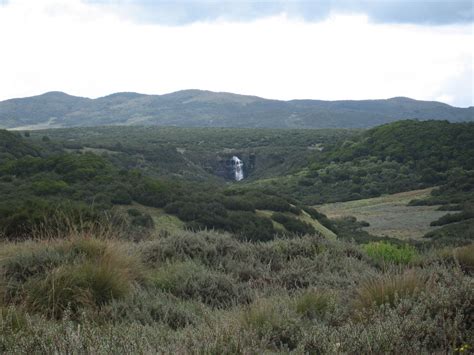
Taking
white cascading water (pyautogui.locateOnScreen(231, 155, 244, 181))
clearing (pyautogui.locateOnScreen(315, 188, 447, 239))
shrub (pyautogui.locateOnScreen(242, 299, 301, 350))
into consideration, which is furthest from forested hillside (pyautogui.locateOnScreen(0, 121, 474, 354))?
white cascading water (pyautogui.locateOnScreen(231, 155, 244, 181))

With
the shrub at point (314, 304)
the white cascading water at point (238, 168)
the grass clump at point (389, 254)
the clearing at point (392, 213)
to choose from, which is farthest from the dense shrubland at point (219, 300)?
the white cascading water at point (238, 168)

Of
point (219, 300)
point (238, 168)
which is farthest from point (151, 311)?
point (238, 168)

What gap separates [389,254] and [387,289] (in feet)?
12.1

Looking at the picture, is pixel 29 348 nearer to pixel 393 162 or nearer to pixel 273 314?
pixel 273 314

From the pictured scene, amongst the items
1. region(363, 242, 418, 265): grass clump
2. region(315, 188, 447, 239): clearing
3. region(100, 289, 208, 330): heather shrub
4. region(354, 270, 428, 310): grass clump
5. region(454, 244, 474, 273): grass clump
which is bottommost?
region(315, 188, 447, 239): clearing

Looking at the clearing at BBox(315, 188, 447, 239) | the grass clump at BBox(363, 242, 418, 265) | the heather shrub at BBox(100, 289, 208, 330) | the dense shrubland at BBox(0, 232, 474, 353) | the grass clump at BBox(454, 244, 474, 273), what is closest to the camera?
the dense shrubland at BBox(0, 232, 474, 353)

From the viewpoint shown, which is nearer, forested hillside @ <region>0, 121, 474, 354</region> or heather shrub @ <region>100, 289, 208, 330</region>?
forested hillside @ <region>0, 121, 474, 354</region>

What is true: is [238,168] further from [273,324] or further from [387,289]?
[273,324]

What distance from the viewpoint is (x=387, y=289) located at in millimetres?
4789

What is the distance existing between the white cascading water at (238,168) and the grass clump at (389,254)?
188 feet

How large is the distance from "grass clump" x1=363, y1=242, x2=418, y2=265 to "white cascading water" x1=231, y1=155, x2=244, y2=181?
5731cm

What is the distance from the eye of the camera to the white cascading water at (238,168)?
66556 mm

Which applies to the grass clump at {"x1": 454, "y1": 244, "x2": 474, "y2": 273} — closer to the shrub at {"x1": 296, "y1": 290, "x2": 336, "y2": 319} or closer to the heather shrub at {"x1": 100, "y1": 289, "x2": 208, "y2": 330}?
the shrub at {"x1": 296, "y1": 290, "x2": 336, "y2": 319}

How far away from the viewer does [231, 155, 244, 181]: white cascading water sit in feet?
218
